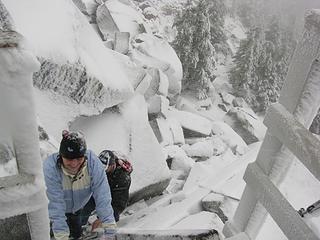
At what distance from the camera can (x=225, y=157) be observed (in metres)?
9.91

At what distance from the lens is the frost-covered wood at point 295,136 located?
2.35 meters

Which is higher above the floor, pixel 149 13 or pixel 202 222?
pixel 202 222

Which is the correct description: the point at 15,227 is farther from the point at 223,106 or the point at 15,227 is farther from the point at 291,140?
the point at 223,106

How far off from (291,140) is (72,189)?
1.70m

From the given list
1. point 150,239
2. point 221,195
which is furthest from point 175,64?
point 150,239

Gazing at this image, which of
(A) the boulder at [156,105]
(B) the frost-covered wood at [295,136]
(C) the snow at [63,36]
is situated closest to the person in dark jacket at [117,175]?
(B) the frost-covered wood at [295,136]

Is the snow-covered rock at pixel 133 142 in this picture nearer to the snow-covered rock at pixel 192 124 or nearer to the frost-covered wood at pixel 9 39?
the frost-covered wood at pixel 9 39

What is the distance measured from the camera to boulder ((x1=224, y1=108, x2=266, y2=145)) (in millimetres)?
16828

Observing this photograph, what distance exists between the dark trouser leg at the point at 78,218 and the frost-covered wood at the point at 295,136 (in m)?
1.78

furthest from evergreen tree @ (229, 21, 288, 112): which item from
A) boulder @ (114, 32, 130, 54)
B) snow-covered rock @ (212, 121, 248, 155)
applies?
boulder @ (114, 32, 130, 54)

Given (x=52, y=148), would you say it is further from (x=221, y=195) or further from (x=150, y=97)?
(x=150, y=97)

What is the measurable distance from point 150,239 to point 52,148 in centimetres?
196

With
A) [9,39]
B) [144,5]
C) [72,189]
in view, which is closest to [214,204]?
[72,189]

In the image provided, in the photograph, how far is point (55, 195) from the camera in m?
3.04
